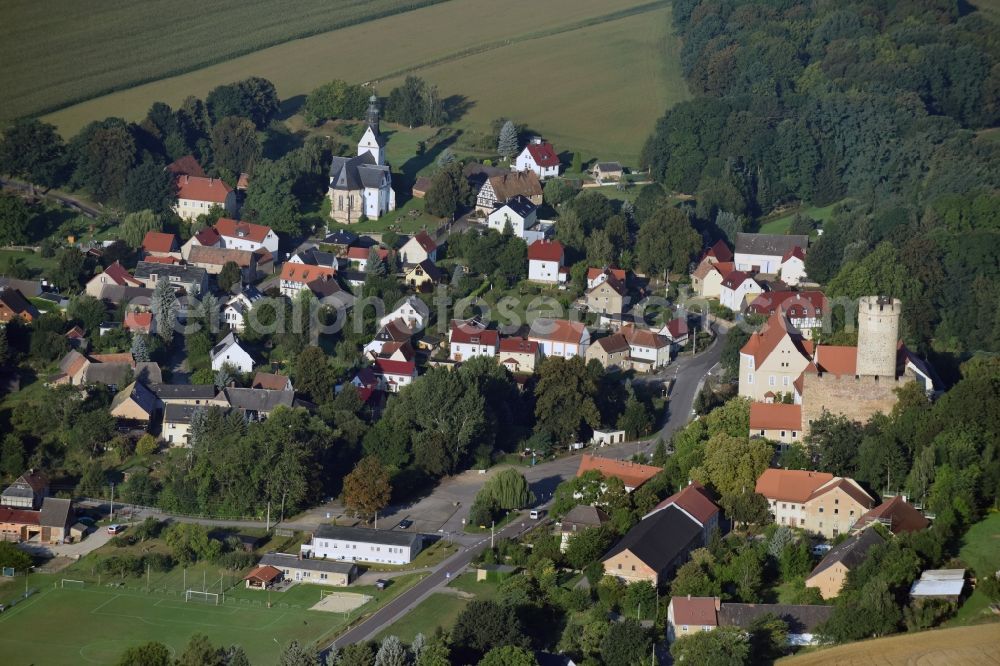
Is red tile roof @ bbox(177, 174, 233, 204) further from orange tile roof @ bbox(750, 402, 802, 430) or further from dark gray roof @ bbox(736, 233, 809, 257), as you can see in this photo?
orange tile roof @ bbox(750, 402, 802, 430)

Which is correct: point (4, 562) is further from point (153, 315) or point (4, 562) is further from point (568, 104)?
point (568, 104)

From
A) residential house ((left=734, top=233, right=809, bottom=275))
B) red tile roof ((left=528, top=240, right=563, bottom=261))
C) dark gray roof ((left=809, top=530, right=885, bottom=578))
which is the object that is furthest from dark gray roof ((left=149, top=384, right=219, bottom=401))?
residential house ((left=734, top=233, right=809, bottom=275))

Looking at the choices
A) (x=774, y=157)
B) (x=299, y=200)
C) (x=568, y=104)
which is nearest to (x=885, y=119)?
(x=774, y=157)

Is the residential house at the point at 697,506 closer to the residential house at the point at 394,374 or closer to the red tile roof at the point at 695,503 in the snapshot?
→ the red tile roof at the point at 695,503

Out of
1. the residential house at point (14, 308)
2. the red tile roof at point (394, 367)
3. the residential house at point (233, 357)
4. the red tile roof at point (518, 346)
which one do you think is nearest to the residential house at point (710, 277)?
the red tile roof at point (518, 346)

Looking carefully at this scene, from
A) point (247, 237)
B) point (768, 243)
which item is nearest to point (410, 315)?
point (247, 237)

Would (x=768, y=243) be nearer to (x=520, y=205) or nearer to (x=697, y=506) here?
(x=520, y=205)
